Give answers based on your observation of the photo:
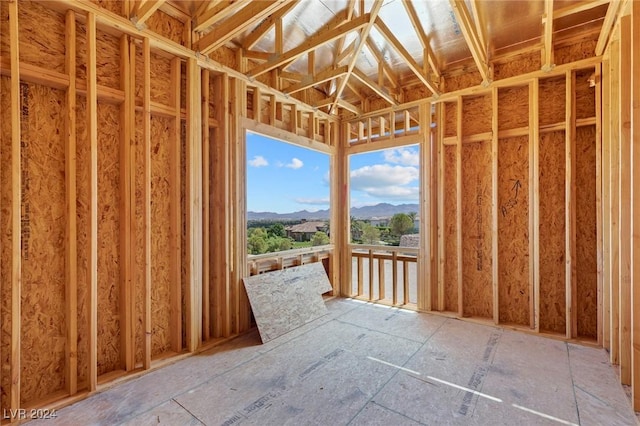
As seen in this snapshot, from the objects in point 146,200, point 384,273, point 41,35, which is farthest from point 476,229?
point 41,35

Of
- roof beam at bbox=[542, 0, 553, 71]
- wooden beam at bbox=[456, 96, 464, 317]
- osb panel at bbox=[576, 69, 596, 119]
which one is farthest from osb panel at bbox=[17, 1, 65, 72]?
osb panel at bbox=[576, 69, 596, 119]

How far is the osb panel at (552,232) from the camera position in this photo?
3.87 metres

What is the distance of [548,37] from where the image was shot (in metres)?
3.24

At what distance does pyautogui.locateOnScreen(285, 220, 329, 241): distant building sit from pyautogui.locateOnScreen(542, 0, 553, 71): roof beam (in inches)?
163

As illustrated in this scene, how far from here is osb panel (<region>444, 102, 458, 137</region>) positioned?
4627 millimetres

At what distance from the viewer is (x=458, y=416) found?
2203 mm

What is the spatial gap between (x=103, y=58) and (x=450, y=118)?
4.77 metres

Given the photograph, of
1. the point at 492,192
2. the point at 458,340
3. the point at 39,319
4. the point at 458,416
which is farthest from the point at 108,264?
the point at 492,192

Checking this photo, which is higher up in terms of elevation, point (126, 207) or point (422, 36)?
point (422, 36)

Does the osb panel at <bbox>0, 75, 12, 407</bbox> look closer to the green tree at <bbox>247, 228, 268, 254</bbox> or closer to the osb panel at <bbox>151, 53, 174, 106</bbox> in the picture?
the osb panel at <bbox>151, 53, 174, 106</bbox>

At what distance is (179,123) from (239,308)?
8.25ft

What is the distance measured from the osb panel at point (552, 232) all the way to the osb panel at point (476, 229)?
0.65 metres

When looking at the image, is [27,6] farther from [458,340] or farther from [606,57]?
[606,57]

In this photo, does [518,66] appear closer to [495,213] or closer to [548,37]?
[548,37]
